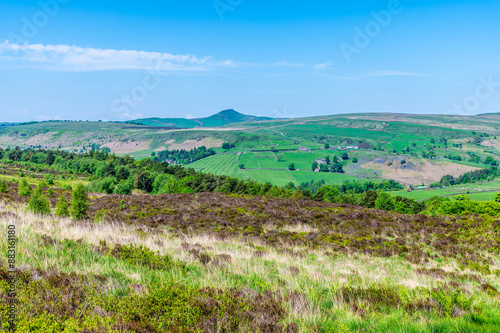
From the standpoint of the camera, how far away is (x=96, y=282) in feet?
18.9

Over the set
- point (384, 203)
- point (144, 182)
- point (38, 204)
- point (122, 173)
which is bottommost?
point (384, 203)

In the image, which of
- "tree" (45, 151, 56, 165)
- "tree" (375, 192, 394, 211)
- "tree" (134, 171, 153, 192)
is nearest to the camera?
"tree" (375, 192, 394, 211)

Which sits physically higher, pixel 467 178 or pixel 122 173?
pixel 122 173

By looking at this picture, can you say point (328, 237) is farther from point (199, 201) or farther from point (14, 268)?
point (199, 201)

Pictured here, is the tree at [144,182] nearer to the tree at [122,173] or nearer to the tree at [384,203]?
the tree at [122,173]

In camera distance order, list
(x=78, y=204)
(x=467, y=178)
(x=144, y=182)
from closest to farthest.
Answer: (x=78, y=204) < (x=144, y=182) < (x=467, y=178)

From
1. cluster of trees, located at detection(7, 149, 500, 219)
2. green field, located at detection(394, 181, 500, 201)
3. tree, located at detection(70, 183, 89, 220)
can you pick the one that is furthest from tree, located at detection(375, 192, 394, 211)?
green field, located at detection(394, 181, 500, 201)

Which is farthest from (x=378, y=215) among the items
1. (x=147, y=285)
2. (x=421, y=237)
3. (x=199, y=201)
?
(x=147, y=285)

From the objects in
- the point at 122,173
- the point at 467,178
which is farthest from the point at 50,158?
the point at 467,178

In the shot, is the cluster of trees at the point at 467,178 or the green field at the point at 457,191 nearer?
the green field at the point at 457,191

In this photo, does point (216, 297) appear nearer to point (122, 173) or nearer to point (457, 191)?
point (122, 173)

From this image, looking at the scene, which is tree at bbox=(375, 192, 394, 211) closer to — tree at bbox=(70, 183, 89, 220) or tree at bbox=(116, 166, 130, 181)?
tree at bbox=(70, 183, 89, 220)

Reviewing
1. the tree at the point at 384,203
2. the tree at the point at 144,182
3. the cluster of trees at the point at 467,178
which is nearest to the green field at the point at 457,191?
the cluster of trees at the point at 467,178

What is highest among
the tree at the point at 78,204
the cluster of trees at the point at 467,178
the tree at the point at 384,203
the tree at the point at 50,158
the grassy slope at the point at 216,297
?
the grassy slope at the point at 216,297
